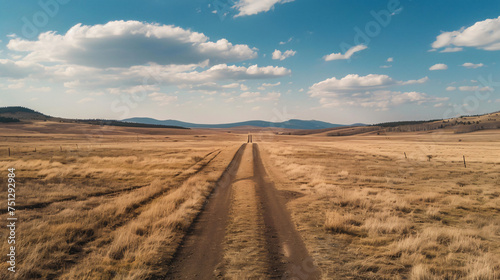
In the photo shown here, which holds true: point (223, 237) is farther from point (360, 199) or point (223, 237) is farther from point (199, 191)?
point (360, 199)

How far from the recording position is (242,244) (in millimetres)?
7863

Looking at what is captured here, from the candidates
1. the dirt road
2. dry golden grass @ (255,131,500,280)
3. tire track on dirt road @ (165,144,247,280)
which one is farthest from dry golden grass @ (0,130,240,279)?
dry golden grass @ (255,131,500,280)

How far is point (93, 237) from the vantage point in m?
8.24

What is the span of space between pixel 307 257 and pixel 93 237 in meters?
7.15

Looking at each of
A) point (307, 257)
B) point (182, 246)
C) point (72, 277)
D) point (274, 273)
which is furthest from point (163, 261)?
point (307, 257)

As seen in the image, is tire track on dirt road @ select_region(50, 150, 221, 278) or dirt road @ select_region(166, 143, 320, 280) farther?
tire track on dirt road @ select_region(50, 150, 221, 278)

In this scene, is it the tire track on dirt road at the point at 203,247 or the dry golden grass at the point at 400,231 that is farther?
the dry golden grass at the point at 400,231

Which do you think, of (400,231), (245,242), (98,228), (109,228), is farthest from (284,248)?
(98,228)

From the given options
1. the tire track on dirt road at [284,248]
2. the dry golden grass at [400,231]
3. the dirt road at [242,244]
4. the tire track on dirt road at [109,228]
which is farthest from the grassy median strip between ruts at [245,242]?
the tire track on dirt road at [109,228]

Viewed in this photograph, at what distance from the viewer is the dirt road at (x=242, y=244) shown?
20.6ft

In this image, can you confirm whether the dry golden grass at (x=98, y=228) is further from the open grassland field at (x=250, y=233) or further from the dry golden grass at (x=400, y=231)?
the dry golden grass at (x=400, y=231)

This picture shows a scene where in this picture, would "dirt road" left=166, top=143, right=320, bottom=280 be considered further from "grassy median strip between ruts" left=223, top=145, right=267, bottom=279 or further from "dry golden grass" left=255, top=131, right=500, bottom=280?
"dry golden grass" left=255, top=131, right=500, bottom=280

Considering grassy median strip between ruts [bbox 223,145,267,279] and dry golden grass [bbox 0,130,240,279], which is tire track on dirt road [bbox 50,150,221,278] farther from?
grassy median strip between ruts [bbox 223,145,267,279]

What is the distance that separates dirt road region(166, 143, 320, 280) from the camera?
20.6 feet
